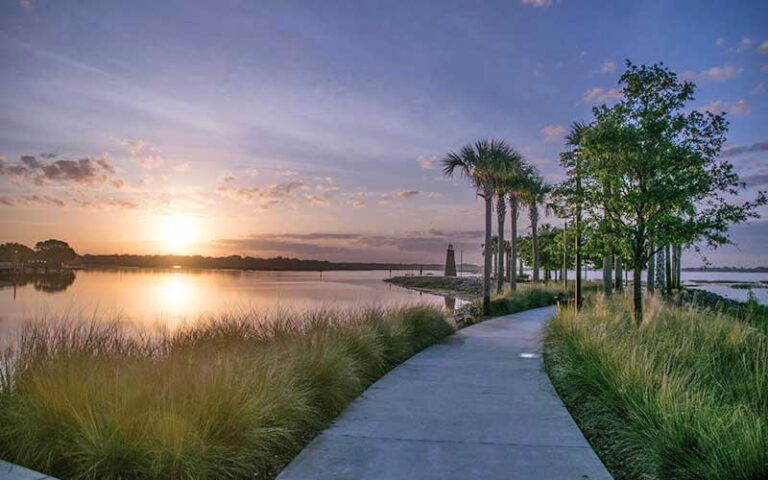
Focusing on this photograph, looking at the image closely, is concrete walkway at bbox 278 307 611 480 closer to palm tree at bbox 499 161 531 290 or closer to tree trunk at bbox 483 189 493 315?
tree trunk at bbox 483 189 493 315

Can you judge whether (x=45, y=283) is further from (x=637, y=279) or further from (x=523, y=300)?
(x=637, y=279)

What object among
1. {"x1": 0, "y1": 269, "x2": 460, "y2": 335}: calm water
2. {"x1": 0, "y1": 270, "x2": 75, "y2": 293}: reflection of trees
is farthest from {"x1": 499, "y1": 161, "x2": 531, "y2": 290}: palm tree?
{"x1": 0, "y1": 270, "x2": 75, "y2": 293}: reflection of trees

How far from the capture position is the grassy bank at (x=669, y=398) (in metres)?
4.40

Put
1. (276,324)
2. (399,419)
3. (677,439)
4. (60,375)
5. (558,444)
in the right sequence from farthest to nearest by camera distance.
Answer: (276,324), (399,419), (558,444), (60,375), (677,439)

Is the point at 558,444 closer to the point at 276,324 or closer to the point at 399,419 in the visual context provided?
the point at 399,419

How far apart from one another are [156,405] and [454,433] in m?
3.22

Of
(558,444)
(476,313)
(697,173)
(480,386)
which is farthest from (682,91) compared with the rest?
(476,313)

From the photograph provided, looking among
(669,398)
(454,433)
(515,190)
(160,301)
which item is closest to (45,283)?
(160,301)

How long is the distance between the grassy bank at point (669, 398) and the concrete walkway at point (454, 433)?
0.36 m

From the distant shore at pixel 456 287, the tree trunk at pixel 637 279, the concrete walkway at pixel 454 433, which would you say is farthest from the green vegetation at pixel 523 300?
the distant shore at pixel 456 287

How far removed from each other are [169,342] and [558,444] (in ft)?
18.9

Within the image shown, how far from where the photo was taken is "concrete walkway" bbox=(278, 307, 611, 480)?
197 inches

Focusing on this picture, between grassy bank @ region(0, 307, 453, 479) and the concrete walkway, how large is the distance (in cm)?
41

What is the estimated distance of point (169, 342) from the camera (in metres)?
8.16
